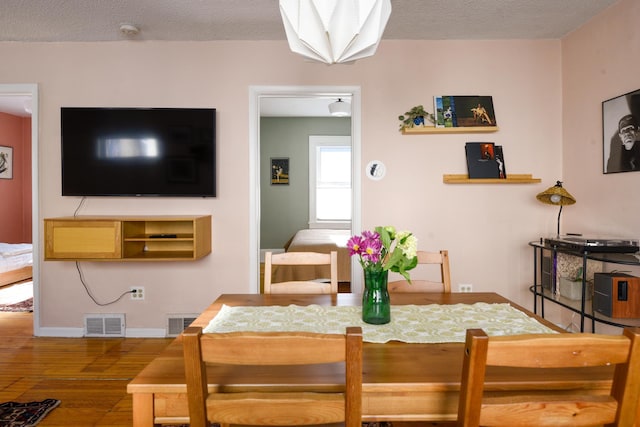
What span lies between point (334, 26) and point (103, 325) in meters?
3.13

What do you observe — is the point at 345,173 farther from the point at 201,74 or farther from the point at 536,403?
the point at 536,403

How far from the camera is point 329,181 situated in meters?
6.85

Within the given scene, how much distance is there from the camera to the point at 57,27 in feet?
9.75

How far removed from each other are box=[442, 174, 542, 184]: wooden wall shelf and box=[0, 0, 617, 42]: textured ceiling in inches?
43.8

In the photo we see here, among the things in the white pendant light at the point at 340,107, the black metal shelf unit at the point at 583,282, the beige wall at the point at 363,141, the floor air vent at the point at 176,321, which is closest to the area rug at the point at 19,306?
the beige wall at the point at 363,141

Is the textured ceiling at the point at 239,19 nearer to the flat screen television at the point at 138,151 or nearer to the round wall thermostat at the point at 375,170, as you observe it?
the flat screen television at the point at 138,151

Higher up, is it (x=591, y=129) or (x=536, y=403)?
(x=591, y=129)

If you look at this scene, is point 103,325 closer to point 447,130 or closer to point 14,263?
point 14,263

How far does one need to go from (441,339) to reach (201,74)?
2.85m

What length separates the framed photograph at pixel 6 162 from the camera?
609 centimetres

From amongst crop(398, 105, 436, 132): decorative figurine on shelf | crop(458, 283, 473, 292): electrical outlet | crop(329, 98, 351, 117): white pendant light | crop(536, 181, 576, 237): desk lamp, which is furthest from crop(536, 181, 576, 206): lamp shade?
crop(329, 98, 351, 117): white pendant light

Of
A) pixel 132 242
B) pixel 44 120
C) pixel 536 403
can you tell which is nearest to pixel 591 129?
pixel 536 403

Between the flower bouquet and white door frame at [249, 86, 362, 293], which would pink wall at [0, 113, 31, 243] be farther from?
the flower bouquet

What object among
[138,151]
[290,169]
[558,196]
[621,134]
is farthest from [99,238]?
[290,169]
